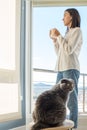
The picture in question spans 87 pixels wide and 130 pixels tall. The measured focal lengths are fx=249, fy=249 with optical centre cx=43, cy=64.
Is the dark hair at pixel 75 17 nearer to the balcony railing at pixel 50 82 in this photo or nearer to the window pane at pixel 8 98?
the balcony railing at pixel 50 82

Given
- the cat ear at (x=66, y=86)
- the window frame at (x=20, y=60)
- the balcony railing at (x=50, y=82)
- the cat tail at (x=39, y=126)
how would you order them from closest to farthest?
the cat tail at (x=39, y=126) < the cat ear at (x=66, y=86) < the window frame at (x=20, y=60) < the balcony railing at (x=50, y=82)

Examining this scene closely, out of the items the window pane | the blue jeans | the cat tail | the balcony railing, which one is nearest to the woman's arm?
the blue jeans

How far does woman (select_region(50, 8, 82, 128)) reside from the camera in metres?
2.37

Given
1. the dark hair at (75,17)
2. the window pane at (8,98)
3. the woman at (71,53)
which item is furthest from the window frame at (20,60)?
the dark hair at (75,17)

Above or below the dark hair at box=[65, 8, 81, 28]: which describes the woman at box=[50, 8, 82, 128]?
below

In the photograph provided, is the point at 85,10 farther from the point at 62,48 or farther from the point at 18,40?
the point at 18,40

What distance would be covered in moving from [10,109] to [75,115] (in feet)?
2.12

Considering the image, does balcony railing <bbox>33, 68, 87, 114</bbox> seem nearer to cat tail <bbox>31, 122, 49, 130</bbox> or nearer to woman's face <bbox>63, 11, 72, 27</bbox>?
woman's face <bbox>63, 11, 72, 27</bbox>

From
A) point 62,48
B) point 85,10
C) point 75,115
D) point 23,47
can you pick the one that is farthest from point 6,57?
point 85,10

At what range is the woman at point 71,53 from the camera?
237cm

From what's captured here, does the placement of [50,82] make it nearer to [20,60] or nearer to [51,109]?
[20,60]

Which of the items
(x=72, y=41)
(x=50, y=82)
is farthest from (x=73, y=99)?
(x=72, y=41)

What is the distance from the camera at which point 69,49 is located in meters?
2.38

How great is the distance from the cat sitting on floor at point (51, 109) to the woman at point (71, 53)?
1.24 feet
